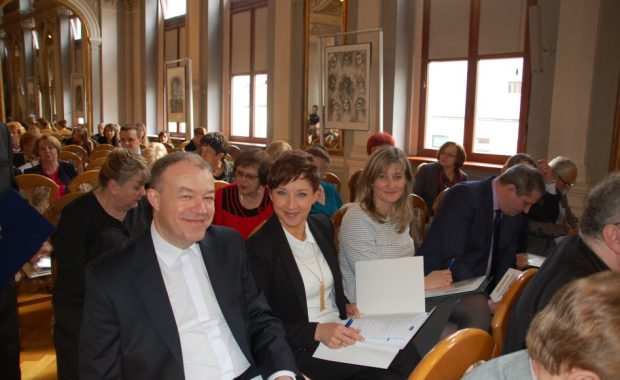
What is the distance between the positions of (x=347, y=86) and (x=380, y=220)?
475cm

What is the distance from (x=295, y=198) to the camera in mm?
2172

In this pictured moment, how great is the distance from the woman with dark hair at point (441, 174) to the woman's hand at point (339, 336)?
3.32 m

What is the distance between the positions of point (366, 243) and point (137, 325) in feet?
4.39

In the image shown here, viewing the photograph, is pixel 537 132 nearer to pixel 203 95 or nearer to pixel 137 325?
pixel 137 325

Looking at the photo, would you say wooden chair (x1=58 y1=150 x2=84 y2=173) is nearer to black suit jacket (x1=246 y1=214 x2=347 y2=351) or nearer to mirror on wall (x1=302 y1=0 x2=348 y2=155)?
mirror on wall (x1=302 y1=0 x2=348 y2=155)

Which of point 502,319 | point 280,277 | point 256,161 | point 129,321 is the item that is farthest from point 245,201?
point 502,319

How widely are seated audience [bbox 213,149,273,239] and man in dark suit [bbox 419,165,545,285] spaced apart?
1092 mm

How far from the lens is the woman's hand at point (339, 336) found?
73.8 inches

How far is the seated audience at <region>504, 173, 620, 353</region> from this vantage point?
1578 millimetres

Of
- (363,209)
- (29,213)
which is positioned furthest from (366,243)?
(29,213)

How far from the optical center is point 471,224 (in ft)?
9.38

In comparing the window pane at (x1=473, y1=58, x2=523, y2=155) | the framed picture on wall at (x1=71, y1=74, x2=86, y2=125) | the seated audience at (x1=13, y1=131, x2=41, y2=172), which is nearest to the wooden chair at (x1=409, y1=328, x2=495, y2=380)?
the seated audience at (x1=13, y1=131, x2=41, y2=172)

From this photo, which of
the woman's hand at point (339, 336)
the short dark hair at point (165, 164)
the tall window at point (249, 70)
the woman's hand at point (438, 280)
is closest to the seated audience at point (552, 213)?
the woman's hand at point (438, 280)

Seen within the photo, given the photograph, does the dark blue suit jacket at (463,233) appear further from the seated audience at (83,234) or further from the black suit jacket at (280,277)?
the seated audience at (83,234)
